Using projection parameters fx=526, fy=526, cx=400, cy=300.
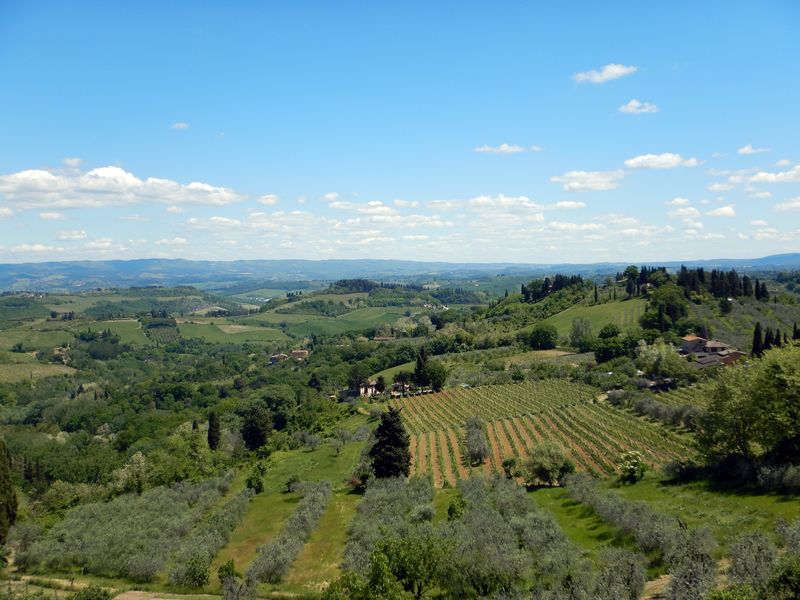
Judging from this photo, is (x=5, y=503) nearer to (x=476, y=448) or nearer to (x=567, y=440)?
(x=476, y=448)

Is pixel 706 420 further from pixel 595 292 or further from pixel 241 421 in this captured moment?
pixel 595 292

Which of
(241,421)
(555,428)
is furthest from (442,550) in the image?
(241,421)

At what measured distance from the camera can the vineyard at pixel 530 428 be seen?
181 ft

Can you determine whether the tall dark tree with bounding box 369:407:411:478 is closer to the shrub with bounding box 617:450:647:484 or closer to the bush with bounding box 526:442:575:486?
the bush with bounding box 526:442:575:486

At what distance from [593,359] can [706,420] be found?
7682 centimetres

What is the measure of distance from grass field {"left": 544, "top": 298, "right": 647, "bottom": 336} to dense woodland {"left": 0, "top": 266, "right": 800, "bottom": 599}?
2.08 m

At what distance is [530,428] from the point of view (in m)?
69.1

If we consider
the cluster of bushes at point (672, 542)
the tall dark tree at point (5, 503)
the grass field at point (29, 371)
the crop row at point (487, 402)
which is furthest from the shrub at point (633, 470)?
the grass field at point (29, 371)

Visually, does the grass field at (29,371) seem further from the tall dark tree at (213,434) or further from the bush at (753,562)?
the bush at (753,562)

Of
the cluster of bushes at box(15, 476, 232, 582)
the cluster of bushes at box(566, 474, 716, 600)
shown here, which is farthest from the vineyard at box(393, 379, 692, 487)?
the cluster of bushes at box(15, 476, 232, 582)

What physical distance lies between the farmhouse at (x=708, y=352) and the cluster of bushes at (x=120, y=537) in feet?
261

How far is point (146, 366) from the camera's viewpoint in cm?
19062

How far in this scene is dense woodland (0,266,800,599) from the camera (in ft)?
80.6

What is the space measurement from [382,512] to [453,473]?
1700 cm
